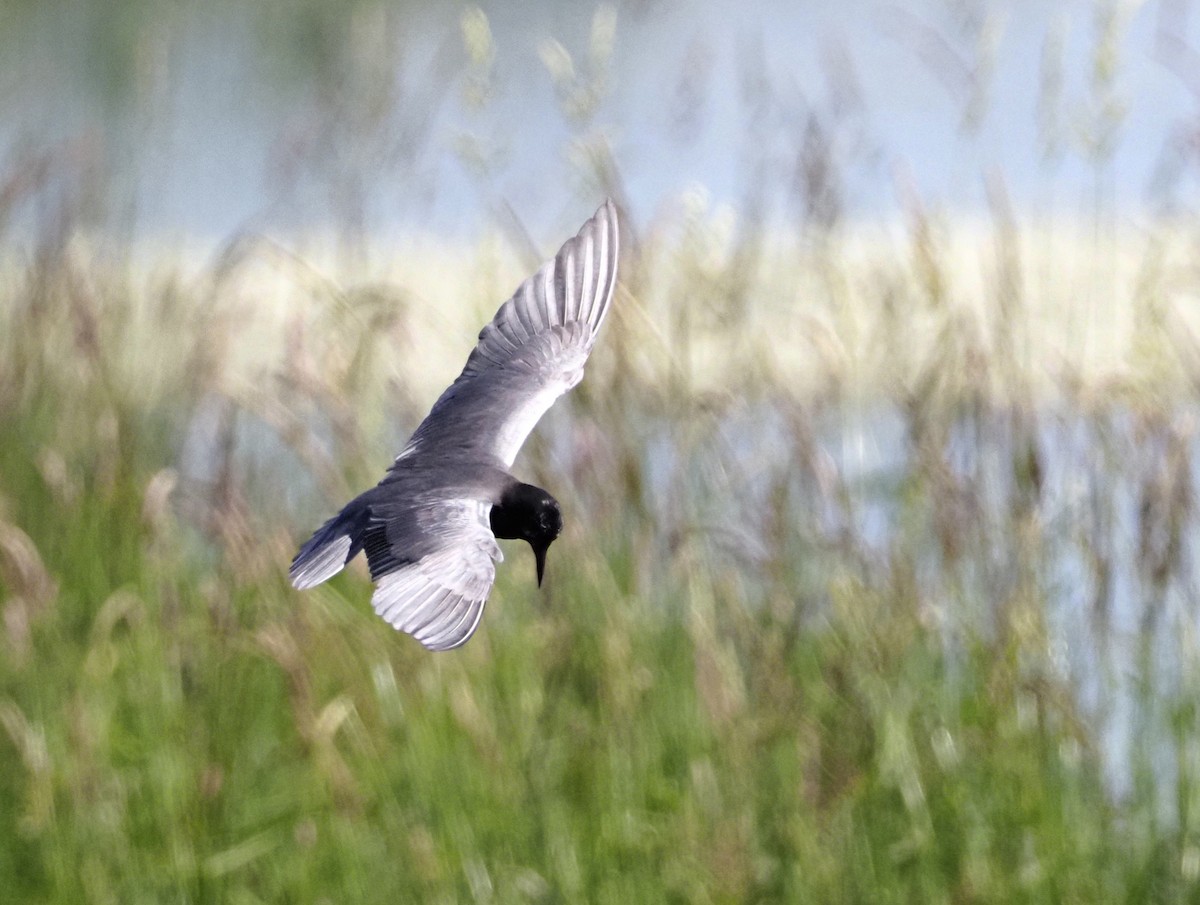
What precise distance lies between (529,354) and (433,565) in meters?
0.52

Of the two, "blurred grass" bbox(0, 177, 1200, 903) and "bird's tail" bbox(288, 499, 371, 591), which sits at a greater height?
"bird's tail" bbox(288, 499, 371, 591)

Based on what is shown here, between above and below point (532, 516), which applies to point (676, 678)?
below

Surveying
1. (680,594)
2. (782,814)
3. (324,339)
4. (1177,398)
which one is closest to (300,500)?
(324,339)

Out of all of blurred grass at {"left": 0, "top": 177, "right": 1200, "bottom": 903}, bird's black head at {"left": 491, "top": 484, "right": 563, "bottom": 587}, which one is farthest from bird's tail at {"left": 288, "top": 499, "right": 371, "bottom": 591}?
blurred grass at {"left": 0, "top": 177, "right": 1200, "bottom": 903}

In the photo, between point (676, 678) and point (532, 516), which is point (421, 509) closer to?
point (532, 516)

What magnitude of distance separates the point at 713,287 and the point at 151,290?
4.51ft

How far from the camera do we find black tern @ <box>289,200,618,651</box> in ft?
3.46

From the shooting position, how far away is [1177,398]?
2521 millimetres

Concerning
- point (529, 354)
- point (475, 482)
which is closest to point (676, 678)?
point (529, 354)

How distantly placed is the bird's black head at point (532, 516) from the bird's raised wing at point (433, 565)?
0.10 feet

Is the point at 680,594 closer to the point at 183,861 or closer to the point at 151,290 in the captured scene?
the point at 183,861

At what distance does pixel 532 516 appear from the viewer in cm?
118

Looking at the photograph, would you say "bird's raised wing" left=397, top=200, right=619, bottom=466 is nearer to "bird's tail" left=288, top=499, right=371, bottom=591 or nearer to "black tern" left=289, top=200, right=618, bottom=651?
"black tern" left=289, top=200, right=618, bottom=651

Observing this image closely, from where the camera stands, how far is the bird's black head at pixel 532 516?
1.18 meters
